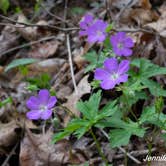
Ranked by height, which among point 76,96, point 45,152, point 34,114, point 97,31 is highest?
point 97,31

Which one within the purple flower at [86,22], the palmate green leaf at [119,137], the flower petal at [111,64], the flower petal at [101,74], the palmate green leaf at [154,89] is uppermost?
the purple flower at [86,22]

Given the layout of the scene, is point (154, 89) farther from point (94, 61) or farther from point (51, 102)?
point (51, 102)

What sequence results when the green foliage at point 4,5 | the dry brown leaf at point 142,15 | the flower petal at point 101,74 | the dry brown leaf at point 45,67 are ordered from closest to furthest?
1. the flower petal at point 101,74
2. the dry brown leaf at point 45,67
3. the dry brown leaf at point 142,15
4. the green foliage at point 4,5

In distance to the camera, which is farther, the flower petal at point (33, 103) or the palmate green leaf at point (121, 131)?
the flower petal at point (33, 103)

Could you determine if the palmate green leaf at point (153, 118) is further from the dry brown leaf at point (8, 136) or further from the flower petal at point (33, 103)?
the dry brown leaf at point (8, 136)

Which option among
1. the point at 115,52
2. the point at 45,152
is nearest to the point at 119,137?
the point at 115,52

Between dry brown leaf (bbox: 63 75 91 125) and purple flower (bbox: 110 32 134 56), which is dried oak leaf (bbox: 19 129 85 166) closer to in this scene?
dry brown leaf (bbox: 63 75 91 125)

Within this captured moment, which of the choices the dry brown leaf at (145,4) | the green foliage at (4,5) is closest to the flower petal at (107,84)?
the dry brown leaf at (145,4)
